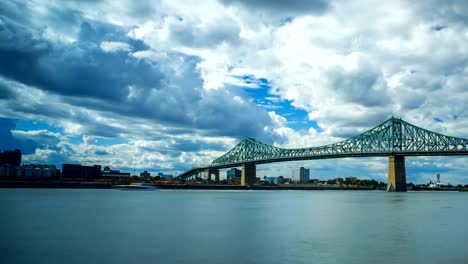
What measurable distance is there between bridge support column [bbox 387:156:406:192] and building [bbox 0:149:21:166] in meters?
119

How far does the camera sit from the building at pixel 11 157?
468 feet

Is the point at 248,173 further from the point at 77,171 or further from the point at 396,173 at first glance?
the point at 77,171

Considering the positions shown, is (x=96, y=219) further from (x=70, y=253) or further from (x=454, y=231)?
(x=454, y=231)

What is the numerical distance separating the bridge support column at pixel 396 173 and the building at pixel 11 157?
118569 millimetres

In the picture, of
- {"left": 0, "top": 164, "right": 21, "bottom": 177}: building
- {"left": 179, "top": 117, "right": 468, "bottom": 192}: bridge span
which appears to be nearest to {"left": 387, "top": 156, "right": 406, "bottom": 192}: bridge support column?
{"left": 179, "top": 117, "right": 468, "bottom": 192}: bridge span

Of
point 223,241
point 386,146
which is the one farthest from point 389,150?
point 223,241

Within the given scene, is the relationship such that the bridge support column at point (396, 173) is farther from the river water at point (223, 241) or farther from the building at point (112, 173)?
the building at point (112, 173)

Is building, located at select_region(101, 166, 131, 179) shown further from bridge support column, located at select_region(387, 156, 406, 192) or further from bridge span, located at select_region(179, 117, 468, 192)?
bridge support column, located at select_region(387, 156, 406, 192)

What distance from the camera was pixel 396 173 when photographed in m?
88.2

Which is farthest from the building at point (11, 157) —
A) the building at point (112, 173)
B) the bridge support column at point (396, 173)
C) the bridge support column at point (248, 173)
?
the bridge support column at point (396, 173)

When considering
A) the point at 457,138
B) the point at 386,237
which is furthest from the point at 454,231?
the point at 457,138

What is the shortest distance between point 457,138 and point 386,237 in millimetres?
79073

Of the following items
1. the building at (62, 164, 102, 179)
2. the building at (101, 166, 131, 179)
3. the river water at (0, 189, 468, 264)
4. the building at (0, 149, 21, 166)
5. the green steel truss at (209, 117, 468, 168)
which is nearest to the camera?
the river water at (0, 189, 468, 264)

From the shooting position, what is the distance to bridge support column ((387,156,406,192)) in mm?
88306
